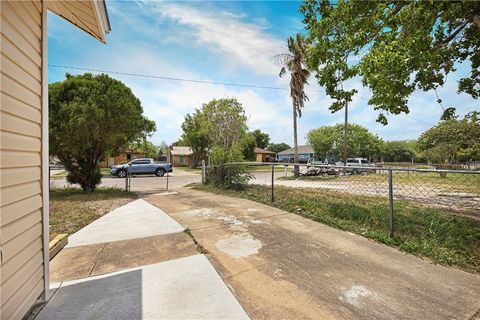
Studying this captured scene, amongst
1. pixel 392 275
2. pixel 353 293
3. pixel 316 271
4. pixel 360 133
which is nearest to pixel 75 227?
pixel 316 271

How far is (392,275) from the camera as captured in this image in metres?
2.49

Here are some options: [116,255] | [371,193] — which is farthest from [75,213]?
[371,193]

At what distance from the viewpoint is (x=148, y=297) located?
81.8 inches

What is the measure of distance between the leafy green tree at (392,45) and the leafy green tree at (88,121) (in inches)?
274

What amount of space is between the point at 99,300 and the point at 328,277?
217cm

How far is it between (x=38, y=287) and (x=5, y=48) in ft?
6.12

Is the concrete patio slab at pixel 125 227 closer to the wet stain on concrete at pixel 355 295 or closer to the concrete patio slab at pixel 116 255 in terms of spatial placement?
the concrete patio slab at pixel 116 255

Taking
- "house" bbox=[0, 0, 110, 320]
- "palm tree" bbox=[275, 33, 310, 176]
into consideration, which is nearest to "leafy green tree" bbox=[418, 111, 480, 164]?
"palm tree" bbox=[275, 33, 310, 176]

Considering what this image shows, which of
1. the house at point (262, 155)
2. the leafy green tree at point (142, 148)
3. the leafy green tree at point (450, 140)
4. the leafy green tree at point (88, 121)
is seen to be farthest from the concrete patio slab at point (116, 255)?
the house at point (262, 155)

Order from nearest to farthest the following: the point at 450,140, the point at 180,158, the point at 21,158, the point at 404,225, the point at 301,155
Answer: the point at 21,158
the point at 404,225
the point at 450,140
the point at 180,158
the point at 301,155

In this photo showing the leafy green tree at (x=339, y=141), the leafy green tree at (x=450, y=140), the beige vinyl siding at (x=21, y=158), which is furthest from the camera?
the leafy green tree at (x=339, y=141)

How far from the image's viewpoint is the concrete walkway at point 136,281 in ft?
6.22

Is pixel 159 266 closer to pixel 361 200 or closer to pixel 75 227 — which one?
pixel 75 227

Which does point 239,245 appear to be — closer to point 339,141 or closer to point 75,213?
point 75,213
